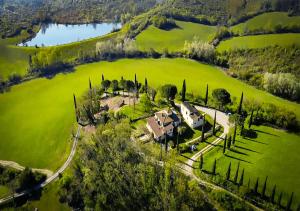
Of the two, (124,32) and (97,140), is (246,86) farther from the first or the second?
(124,32)

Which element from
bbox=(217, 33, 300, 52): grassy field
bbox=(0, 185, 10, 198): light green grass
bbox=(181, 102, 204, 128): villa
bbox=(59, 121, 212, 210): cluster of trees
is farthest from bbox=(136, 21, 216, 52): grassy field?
bbox=(0, 185, 10, 198): light green grass

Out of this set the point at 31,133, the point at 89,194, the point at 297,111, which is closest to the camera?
the point at 89,194

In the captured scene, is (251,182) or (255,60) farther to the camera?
(255,60)

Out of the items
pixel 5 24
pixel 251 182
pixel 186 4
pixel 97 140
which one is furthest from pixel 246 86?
pixel 5 24

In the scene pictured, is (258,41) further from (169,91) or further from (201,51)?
(169,91)

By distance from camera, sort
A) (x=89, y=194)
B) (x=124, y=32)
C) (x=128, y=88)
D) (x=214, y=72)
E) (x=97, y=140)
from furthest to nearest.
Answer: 1. (x=124, y=32)
2. (x=214, y=72)
3. (x=128, y=88)
4. (x=97, y=140)
5. (x=89, y=194)

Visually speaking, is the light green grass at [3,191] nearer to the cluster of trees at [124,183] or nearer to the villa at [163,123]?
the cluster of trees at [124,183]

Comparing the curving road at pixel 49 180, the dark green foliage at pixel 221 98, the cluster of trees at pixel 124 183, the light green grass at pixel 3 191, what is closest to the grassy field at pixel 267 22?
the dark green foliage at pixel 221 98
